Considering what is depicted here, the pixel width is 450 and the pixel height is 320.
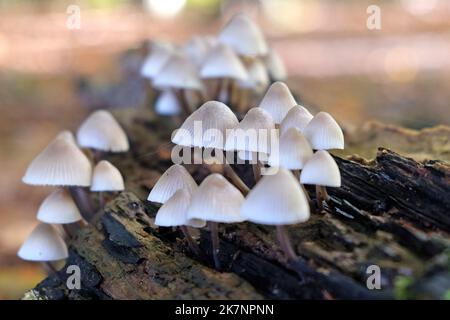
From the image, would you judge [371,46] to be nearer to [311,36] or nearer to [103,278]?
[311,36]

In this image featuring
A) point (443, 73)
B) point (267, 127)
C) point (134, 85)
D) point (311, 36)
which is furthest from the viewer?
point (311, 36)

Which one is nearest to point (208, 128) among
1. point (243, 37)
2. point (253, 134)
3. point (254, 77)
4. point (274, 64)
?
point (253, 134)

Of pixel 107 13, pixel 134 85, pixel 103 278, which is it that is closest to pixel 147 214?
pixel 103 278

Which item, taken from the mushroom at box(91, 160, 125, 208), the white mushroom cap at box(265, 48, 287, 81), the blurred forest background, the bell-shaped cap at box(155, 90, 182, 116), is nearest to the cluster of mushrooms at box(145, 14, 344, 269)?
the mushroom at box(91, 160, 125, 208)

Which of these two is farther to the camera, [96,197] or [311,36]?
[311,36]

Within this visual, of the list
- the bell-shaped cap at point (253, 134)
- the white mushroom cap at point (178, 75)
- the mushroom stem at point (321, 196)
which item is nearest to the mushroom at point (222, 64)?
the white mushroom cap at point (178, 75)

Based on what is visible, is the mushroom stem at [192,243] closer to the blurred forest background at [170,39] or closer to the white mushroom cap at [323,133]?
the white mushroom cap at [323,133]

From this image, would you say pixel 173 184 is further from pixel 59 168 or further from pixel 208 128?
pixel 59 168
